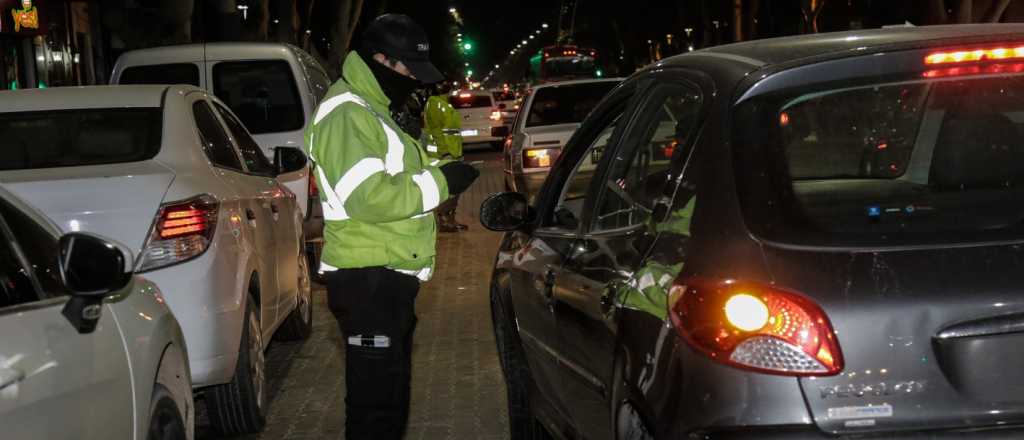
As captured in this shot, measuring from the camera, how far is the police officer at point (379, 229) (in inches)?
203

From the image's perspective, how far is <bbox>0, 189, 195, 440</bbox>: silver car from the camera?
342cm

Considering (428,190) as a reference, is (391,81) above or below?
above

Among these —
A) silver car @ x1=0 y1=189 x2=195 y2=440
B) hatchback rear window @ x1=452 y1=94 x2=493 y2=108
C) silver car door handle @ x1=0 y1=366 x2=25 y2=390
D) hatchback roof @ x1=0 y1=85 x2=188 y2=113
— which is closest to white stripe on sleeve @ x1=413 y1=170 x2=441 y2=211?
silver car @ x1=0 y1=189 x2=195 y2=440

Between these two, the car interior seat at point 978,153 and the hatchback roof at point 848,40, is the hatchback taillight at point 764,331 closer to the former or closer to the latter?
the hatchback roof at point 848,40

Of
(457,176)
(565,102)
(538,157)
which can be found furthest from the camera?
(565,102)

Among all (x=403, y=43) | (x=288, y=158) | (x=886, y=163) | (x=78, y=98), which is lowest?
(x=288, y=158)

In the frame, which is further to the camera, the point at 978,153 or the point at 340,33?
the point at 340,33

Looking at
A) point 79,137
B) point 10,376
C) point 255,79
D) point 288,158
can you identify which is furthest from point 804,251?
point 255,79

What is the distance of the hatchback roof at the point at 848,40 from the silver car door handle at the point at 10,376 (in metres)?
2.05

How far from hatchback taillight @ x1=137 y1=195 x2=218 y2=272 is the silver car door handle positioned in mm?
2920

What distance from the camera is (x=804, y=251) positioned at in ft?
11.5

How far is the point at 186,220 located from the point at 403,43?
1.57 metres

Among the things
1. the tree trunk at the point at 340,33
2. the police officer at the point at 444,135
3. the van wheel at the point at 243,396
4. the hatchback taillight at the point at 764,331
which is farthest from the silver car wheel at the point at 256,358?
the tree trunk at the point at 340,33

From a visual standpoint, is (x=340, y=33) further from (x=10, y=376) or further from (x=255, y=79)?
(x=10, y=376)
